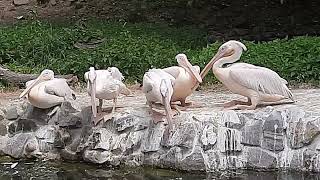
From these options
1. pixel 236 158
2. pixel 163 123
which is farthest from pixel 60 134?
pixel 236 158

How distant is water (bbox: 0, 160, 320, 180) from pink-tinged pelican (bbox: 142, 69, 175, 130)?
0.47 metres

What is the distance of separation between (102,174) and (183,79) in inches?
47.5

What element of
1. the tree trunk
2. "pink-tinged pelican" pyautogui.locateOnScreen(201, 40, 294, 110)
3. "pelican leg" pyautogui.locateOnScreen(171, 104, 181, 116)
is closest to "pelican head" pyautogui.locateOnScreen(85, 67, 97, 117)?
"pelican leg" pyautogui.locateOnScreen(171, 104, 181, 116)

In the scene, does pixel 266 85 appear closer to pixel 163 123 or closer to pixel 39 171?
pixel 163 123

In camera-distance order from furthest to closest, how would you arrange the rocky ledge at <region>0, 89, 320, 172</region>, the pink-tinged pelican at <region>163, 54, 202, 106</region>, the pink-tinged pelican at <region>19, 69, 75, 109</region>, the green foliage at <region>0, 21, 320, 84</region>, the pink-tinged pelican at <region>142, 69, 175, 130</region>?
the green foliage at <region>0, 21, 320, 84</region> → the pink-tinged pelican at <region>19, 69, 75, 109</region> → the pink-tinged pelican at <region>163, 54, 202, 106</region> → the pink-tinged pelican at <region>142, 69, 175, 130</region> → the rocky ledge at <region>0, 89, 320, 172</region>

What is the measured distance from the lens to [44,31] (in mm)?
11562

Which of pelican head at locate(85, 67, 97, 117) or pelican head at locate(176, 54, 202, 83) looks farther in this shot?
pelican head at locate(176, 54, 202, 83)

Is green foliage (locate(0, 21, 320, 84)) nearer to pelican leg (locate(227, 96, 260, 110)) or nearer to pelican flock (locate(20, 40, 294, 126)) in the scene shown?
pelican flock (locate(20, 40, 294, 126))

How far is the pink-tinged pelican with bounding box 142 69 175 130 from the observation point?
20.9ft

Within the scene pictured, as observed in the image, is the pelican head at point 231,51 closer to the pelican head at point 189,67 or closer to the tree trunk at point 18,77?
the pelican head at point 189,67

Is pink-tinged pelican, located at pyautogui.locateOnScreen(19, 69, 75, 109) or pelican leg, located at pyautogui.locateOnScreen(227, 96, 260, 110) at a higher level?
pink-tinged pelican, located at pyautogui.locateOnScreen(19, 69, 75, 109)

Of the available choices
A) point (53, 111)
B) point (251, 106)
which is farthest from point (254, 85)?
point (53, 111)

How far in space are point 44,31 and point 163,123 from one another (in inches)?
217

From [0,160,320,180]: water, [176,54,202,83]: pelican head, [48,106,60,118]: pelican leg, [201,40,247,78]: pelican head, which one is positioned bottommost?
[0,160,320,180]: water
